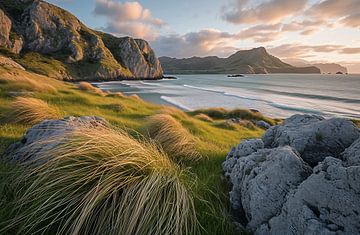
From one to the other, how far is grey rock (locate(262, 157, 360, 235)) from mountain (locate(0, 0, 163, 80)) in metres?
102

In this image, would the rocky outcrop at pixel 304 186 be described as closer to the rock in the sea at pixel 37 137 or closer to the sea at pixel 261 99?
the rock in the sea at pixel 37 137

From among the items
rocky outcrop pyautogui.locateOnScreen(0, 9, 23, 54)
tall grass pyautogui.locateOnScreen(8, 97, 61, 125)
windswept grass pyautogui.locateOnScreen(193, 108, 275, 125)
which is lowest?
windswept grass pyautogui.locateOnScreen(193, 108, 275, 125)

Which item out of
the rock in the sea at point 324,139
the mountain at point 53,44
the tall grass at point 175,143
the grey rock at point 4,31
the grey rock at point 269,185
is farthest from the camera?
the mountain at point 53,44

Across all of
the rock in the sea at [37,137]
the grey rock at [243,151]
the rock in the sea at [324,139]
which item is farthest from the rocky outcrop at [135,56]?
the rock in the sea at [324,139]

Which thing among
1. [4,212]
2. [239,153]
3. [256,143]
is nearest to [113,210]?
[4,212]

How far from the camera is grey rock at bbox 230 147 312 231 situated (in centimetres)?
281

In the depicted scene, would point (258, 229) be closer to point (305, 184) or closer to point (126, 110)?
point (305, 184)

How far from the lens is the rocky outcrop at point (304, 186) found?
228 cm

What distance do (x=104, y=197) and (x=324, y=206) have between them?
7.01ft

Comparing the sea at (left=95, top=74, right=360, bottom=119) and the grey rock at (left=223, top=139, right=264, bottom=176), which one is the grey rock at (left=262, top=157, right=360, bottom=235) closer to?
the grey rock at (left=223, top=139, right=264, bottom=176)

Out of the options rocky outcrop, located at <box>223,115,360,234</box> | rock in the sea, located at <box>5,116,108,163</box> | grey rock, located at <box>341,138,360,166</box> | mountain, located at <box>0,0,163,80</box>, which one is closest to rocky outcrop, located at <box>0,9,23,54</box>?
mountain, located at <box>0,0,163,80</box>

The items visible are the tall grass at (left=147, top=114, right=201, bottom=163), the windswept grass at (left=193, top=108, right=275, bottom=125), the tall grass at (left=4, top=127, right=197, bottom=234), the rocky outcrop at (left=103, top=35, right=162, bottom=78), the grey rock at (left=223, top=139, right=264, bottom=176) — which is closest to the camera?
the tall grass at (left=4, top=127, right=197, bottom=234)

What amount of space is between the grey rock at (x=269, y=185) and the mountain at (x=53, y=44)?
101548mm

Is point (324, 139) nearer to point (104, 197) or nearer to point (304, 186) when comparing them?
point (304, 186)
